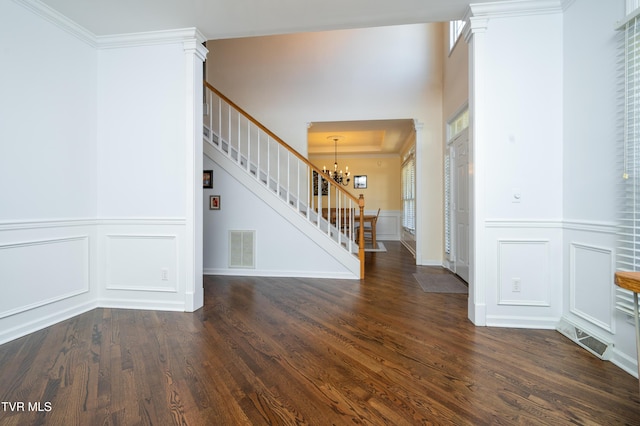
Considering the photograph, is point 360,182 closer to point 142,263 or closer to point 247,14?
point 247,14

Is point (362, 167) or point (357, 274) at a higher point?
point (362, 167)

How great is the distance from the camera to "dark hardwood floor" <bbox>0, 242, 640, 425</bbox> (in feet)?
4.83

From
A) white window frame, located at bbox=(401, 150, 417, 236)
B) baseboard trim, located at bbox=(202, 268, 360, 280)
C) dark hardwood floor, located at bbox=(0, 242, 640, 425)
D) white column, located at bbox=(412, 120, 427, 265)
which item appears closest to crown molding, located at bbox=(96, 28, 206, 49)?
dark hardwood floor, located at bbox=(0, 242, 640, 425)

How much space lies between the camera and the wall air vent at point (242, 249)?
14.9 ft

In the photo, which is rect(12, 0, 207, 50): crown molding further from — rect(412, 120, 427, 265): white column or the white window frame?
the white window frame

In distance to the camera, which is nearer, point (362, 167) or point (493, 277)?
point (493, 277)

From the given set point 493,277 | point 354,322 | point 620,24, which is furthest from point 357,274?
point 620,24

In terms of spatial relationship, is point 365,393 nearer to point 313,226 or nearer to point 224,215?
point 313,226

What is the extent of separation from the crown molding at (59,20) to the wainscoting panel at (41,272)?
6.31ft

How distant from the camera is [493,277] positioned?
2641mm

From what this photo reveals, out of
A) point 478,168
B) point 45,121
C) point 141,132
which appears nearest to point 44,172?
point 45,121

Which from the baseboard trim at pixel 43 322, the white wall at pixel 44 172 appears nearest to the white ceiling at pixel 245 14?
the white wall at pixel 44 172

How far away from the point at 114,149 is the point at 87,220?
762 millimetres

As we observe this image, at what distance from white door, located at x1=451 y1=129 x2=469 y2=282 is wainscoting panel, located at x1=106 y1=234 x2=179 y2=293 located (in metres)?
3.67
